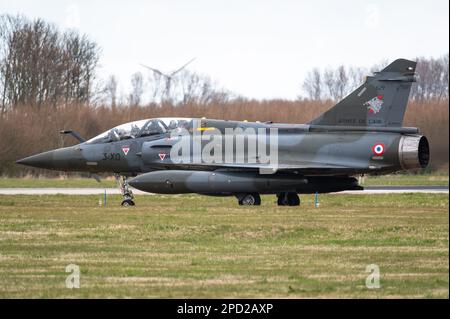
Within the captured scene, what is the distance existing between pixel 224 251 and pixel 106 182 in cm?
3025

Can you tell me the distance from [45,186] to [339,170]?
1896 centimetres

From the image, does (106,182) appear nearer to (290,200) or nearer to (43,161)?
(43,161)

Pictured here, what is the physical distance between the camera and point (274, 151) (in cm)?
2770

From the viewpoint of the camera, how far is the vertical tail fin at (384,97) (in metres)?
26.5

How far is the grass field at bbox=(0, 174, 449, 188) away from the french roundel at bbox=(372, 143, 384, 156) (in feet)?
56.3

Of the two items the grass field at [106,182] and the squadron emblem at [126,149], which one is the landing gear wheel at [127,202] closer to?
the squadron emblem at [126,149]

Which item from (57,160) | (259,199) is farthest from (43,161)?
(259,199)

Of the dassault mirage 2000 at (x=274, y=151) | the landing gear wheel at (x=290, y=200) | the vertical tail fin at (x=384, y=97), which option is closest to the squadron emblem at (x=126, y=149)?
the dassault mirage 2000 at (x=274, y=151)

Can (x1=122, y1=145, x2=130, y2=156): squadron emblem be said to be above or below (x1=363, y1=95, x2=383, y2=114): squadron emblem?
below

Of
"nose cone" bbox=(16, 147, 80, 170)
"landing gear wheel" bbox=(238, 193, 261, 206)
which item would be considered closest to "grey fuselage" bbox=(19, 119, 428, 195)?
"landing gear wheel" bbox=(238, 193, 261, 206)

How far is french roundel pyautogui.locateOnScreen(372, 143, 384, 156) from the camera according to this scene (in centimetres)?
2631

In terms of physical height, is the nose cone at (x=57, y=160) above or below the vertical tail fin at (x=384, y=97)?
below

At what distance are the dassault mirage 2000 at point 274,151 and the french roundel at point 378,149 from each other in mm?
26

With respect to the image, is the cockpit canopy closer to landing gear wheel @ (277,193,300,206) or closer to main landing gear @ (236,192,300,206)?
main landing gear @ (236,192,300,206)
